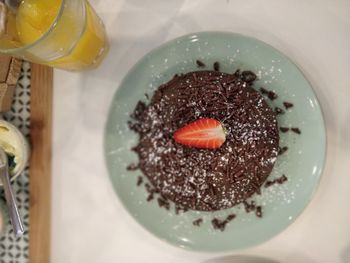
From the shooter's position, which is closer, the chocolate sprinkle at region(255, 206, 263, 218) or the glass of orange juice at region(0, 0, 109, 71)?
the glass of orange juice at region(0, 0, 109, 71)

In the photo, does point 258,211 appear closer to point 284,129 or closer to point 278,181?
point 278,181

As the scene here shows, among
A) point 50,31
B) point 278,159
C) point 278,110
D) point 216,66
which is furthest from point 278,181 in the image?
point 50,31

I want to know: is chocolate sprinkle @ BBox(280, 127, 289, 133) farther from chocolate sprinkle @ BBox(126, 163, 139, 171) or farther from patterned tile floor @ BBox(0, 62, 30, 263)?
patterned tile floor @ BBox(0, 62, 30, 263)

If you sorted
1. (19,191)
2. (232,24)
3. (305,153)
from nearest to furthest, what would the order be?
(305,153)
(232,24)
(19,191)

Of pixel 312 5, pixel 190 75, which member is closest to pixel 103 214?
pixel 190 75

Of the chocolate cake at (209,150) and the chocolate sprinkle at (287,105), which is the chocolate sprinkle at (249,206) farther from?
the chocolate sprinkle at (287,105)

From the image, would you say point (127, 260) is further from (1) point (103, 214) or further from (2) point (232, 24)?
(2) point (232, 24)

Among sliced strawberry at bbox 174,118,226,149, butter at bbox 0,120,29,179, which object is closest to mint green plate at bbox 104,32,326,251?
sliced strawberry at bbox 174,118,226,149
